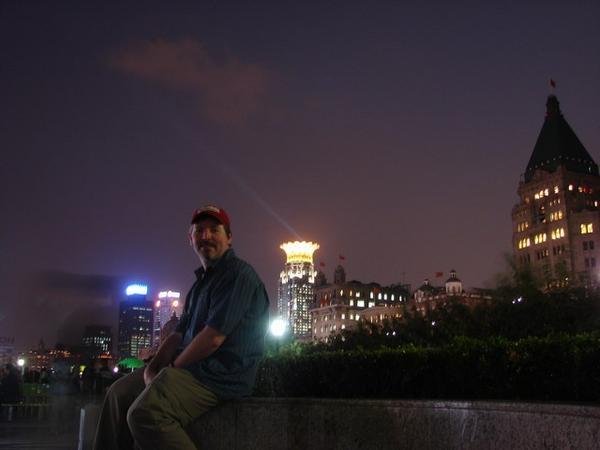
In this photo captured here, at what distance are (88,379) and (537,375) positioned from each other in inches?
825

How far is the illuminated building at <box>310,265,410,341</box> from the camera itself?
573 feet

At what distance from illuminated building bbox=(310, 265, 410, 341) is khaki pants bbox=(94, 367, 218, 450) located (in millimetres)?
161821

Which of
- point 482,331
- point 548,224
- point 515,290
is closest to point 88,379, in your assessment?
point 482,331

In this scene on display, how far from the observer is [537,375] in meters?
6.08

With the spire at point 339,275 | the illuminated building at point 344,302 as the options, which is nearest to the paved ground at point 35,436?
the illuminated building at point 344,302

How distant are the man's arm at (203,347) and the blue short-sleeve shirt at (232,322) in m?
0.06

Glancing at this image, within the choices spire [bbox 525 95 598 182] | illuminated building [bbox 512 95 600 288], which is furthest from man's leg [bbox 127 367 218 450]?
spire [bbox 525 95 598 182]

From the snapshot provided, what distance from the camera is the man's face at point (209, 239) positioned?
5.98 meters

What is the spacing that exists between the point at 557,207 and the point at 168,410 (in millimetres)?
150886

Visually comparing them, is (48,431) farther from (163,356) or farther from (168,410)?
(168,410)

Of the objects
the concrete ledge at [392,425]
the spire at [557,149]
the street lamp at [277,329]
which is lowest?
the concrete ledge at [392,425]

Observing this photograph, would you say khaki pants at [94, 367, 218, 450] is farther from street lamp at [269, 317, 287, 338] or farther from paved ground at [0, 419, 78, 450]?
paved ground at [0, 419, 78, 450]

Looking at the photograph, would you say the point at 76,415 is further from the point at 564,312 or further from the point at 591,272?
the point at 591,272

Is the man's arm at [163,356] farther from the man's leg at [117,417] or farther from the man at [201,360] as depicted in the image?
the man's leg at [117,417]
